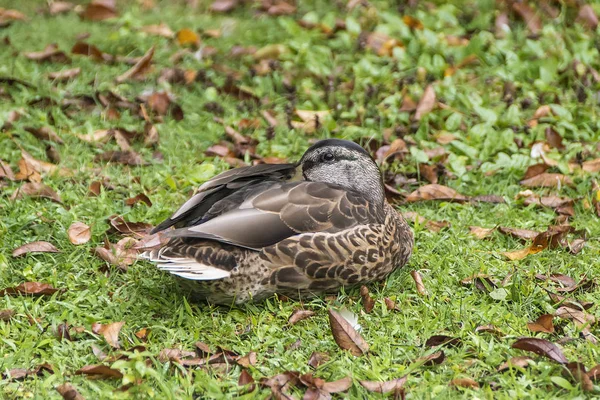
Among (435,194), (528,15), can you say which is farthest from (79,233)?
(528,15)

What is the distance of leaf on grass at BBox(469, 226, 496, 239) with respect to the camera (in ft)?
16.1

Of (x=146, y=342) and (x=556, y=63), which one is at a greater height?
(x=146, y=342)

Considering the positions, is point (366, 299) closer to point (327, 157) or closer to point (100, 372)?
point (327, 157)

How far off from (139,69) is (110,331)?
348 cm

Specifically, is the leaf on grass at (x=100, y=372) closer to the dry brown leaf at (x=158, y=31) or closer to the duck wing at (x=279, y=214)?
the duck wing at (x=279, y=214)

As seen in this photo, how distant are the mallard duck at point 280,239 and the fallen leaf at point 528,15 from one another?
12.2 feet

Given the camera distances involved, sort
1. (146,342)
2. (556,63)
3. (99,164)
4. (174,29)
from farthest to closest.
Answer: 1. (174,29)
2. (556,63)
3. (99,164)
4. (146,342)

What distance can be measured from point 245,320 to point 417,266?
1.05 m

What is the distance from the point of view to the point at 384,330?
4020 mm

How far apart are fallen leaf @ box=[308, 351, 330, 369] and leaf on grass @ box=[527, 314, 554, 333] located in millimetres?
968

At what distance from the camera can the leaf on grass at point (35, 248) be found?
4.52 meters

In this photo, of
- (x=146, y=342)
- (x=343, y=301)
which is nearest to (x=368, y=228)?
(x=343, y=301)

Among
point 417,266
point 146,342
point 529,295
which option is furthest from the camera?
point 417,266

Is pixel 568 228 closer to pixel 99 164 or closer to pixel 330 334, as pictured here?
pixel 330 334
